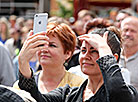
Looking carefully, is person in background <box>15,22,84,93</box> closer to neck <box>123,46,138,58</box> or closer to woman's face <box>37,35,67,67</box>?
woman's face <box>37,35,67,67</box>

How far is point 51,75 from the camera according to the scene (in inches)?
139

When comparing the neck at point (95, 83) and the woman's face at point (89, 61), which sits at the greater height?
the woman's face at point (89, 61)

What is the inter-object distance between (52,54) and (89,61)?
3.19 ft

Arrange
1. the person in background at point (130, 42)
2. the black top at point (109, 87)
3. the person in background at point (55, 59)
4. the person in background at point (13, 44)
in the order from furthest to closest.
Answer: the person in background at point (13, 44)
the person in background at point (130, 42)
the person in background at point (55, 59)
the black top at point (109, 87)

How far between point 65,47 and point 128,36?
1619 millimetres

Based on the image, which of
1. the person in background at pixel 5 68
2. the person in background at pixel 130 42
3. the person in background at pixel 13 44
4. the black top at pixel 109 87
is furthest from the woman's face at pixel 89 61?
the person in background at pixel 13 44

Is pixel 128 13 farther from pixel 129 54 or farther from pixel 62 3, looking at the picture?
pixel 62 3

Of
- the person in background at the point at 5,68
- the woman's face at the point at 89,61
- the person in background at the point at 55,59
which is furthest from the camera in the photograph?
the person in background at the point at 5,68

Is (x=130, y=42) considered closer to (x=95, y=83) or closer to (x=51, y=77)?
(x=51, y=77)

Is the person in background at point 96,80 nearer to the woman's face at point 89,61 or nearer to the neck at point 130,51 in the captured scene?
the woman's face at point 89,61

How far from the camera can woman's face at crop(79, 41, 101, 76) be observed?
2.52 meters

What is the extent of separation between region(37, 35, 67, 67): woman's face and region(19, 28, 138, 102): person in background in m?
0.74

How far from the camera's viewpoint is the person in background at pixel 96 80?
86.9 inches

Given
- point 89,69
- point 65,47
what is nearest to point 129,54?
point 65,47
